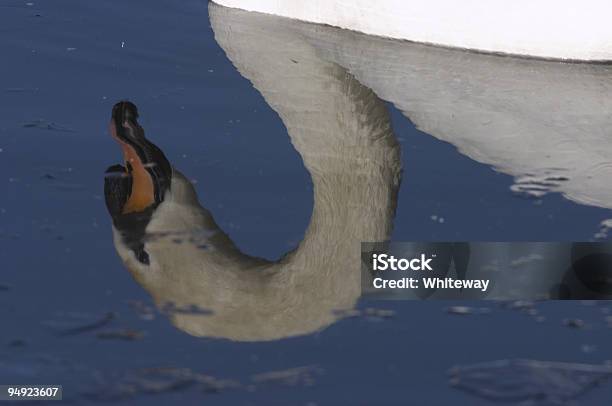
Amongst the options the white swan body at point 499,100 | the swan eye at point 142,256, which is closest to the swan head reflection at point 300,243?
the swan eye at point 142,256

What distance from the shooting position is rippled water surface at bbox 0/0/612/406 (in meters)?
4.88

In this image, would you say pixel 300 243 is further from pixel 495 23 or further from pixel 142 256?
pixel 495 23

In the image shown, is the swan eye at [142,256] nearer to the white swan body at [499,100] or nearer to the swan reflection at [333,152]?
the swan reflection at [333,152]

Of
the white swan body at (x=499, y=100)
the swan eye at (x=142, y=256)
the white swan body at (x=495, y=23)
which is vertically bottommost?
the swan eye at (x=142, y=256)

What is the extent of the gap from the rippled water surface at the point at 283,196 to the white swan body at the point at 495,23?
87mm

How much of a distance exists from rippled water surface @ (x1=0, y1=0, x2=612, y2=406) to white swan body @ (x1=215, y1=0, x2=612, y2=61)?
0.29 feet

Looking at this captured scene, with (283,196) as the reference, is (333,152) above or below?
above

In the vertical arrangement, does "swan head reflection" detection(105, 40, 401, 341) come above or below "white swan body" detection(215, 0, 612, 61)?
below

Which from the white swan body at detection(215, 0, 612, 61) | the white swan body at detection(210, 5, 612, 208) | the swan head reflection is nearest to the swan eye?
the swan head reflection

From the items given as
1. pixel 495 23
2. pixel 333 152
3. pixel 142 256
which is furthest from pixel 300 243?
pixel 495 23

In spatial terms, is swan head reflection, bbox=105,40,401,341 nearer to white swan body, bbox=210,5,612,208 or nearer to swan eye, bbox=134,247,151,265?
swan eye, bbox=134,247,151,265

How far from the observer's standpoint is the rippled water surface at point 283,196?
4879 mm

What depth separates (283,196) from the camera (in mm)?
6152

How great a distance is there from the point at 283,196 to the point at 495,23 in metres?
2.03
